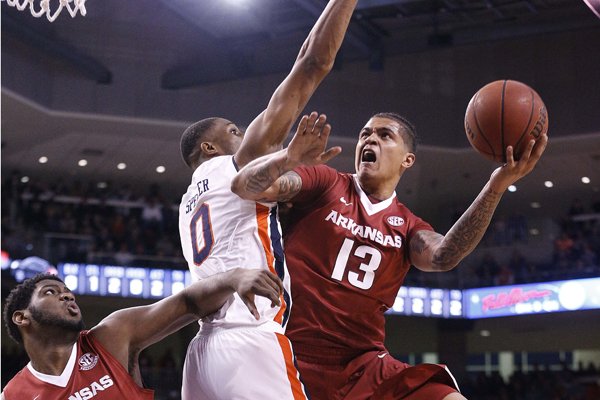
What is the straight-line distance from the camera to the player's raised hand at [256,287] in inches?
134

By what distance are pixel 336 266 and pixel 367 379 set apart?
1.79 feet

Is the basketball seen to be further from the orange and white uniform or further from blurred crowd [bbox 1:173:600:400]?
blurred crowd [bbox 1:173:600:400]

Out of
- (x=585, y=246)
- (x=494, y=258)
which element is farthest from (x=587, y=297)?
(x=494, y=258)

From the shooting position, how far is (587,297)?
64.6 ft

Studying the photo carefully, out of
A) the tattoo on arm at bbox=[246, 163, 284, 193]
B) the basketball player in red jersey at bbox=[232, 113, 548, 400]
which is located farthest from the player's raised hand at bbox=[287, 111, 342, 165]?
the basketball player in red jersey at bbox=[232, 113, 548, 400]

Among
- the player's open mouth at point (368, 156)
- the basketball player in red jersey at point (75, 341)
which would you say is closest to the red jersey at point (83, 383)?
the basketball player in red jersey at point (75, 341)

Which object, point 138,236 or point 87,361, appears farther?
point 138,236

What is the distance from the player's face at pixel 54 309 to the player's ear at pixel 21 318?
0.03m

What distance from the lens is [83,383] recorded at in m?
4.24

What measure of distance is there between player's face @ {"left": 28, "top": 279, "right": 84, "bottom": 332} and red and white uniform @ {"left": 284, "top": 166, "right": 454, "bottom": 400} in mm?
986

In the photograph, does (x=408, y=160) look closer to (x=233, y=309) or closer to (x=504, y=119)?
(x=504, y=119)

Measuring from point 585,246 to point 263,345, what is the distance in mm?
18219

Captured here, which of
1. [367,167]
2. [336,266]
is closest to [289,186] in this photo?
[336,266]

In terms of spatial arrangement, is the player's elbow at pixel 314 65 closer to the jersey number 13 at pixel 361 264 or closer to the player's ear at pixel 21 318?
the jersey number 13 at pixel 361 264
